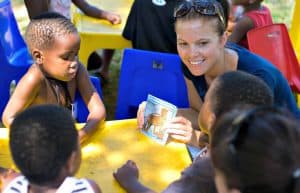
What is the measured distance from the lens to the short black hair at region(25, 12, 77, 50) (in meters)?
2.29

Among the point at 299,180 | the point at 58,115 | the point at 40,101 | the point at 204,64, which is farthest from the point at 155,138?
the point at 299,180

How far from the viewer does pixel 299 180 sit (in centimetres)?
120

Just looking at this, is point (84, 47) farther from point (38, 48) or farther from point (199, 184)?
point (199, 184)

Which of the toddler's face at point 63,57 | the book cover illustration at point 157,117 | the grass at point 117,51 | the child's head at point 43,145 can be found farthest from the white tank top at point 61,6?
the child's head at point 43,145

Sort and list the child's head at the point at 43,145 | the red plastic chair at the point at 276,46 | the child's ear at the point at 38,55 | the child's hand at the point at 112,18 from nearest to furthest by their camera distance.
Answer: the child's head at the point at 43,145, the child's ear at the point at 38,55, the red plastic chair at the point at 276,46, the child's hand at the point at 112,18

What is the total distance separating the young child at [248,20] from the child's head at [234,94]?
1602 mm

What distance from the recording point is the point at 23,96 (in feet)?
7.39

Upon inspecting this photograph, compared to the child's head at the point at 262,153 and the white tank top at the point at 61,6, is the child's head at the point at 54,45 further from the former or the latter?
the child's head at the point at 262,153

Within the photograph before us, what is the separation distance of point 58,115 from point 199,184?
537mm

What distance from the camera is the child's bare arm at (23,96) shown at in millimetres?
2223

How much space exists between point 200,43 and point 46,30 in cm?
73

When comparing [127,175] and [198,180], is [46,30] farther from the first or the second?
[198,180]

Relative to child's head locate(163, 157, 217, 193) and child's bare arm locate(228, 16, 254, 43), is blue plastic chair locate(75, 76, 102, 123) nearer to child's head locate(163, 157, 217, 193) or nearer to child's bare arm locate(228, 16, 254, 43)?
child's head locate(163, 157, 217, 193)

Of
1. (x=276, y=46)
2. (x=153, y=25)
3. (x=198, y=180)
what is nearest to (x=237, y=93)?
(x=198, y=180)
